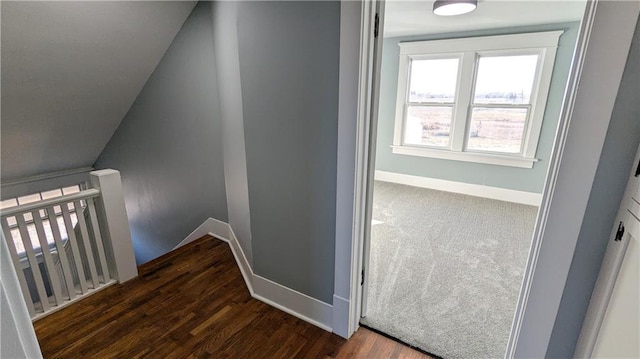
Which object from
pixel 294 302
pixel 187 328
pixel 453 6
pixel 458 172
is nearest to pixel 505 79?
pixel 458 172

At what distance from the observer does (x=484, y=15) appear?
9.75 feet

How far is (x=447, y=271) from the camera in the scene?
235cm

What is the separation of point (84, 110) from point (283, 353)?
2972 millimetres

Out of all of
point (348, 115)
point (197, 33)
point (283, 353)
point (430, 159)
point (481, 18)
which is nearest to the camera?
point (348, 115)

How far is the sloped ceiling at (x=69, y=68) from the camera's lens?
1938mm

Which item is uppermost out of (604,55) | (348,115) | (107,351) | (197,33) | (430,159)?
(197,33)

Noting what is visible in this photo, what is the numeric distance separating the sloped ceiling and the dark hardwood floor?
1738 mm

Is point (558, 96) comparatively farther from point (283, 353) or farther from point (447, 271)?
point (283, 353)

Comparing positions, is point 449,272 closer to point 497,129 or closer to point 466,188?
point 466,188

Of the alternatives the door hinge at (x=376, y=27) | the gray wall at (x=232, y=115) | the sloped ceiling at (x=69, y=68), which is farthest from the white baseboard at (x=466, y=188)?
the sloped ceiling at (x=69, y=68)

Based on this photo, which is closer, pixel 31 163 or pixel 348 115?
pixel 348 115

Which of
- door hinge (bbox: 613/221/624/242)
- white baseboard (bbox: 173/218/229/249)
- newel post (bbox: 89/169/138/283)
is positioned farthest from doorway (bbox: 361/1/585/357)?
newel post (bbox: 89/169/138/283)

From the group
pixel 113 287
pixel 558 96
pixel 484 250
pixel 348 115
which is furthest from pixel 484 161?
pixel 113 287

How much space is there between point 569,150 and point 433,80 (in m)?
3.44
